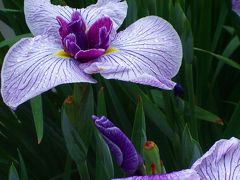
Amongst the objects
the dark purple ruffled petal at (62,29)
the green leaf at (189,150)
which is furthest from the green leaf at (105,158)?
the dark purple ruffled petal at (62,29)

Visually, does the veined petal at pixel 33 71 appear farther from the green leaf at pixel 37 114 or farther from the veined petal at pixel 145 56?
A: the green leaf at pixel 37 114

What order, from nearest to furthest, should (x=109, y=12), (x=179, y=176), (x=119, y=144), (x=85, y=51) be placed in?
(x=179, y=176)
(x=119, y=144)
(x=85, y=51)
(x=109, y=12)

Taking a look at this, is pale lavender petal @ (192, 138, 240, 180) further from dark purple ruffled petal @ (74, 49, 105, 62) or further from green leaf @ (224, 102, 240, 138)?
green leaf @ (224, 102, 240, 138)

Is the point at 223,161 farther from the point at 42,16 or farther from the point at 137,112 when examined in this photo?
the point at 42,16

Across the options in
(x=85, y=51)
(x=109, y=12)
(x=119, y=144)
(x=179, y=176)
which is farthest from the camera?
(x=109, y=12)

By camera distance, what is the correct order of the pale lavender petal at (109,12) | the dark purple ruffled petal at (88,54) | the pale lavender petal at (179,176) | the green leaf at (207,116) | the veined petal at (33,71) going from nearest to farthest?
1. the pale lavender petal at (179,176)
2. the veined petal at (33,71)
3. the dark purple ruffled petal at (88,54)
4. the pale lavender petal at (109,12)
5. the green leaf at (207,116)

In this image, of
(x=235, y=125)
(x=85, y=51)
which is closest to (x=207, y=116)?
(x=235, y=125)

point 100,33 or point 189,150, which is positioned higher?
point 100,33
